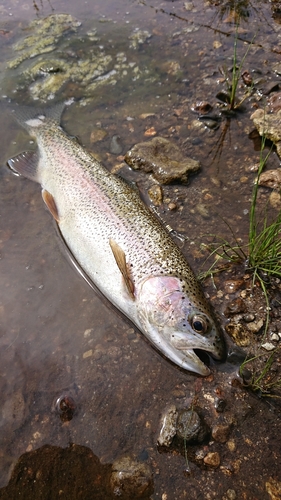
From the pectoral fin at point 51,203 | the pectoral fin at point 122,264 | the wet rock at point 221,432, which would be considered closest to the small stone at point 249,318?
the wet rock at point 221,432

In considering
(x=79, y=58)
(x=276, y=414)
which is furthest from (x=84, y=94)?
(x=276, y=414)

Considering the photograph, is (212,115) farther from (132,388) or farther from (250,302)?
(132,388)

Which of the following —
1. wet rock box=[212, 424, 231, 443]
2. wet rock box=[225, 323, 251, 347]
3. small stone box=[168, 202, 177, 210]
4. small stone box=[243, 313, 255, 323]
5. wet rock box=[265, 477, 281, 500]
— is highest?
small stone box=[168, 202, 177, 210]

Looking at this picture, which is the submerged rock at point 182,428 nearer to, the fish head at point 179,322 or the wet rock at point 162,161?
the fish head at point 179,322

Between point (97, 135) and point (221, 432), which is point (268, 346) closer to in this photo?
point (221, 432)

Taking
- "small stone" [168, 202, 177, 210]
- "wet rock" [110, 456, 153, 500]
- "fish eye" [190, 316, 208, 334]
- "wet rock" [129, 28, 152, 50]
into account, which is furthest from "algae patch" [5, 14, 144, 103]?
"wet rock" [110, 456, 153, 500]

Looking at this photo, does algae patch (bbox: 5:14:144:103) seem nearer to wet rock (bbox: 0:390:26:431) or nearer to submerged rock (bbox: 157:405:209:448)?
wet rock (bbox: 0:390:26:431)

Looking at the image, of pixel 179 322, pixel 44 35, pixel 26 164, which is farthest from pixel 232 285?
pixel 44 35
